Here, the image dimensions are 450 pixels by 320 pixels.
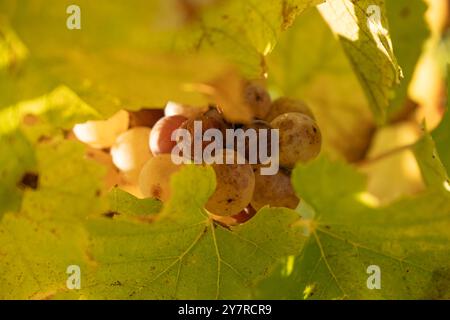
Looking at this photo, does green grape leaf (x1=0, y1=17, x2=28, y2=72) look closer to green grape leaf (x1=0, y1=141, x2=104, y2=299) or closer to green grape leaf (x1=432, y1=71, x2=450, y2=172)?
green grape leaf (x1=0, y1=141, x2=104, y2=299)

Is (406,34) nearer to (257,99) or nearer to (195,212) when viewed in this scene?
(257,99)

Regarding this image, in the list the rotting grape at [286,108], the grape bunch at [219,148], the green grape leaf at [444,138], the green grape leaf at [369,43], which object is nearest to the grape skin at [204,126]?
the grape bunch at [219,148]

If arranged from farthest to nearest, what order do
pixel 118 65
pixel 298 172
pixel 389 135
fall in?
pixel 389 135 < pixel 298 172 < pixel 118 65

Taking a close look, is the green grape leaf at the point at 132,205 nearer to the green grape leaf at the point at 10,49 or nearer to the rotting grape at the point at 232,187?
the rotting grape at the point at 232,187

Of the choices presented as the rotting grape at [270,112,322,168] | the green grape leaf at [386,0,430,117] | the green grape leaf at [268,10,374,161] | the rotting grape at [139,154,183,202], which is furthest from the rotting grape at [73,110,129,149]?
the green grape leaf at [386,0,430,117]
